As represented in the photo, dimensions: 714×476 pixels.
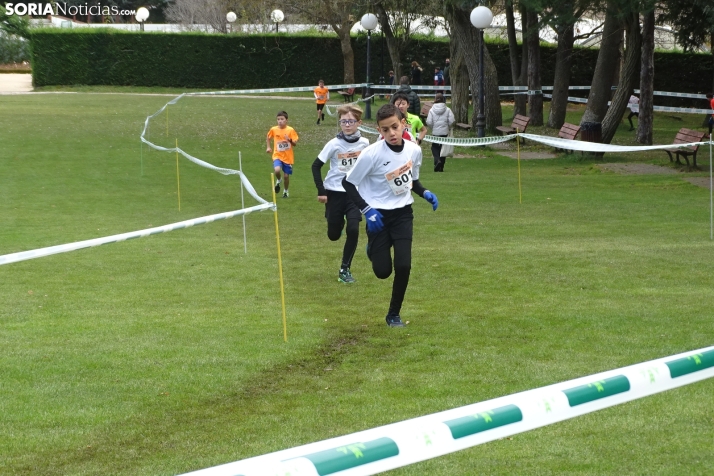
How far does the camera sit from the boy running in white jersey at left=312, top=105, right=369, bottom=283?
10.5 metres

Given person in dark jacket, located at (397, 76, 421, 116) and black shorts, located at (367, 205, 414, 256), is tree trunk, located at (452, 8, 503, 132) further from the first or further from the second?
black shorts, located at (367, 205, 414, 256)

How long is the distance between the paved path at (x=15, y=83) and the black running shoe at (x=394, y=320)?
50079 millimetres

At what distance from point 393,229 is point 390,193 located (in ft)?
1.05

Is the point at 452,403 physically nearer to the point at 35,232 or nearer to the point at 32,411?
the point at 32,411

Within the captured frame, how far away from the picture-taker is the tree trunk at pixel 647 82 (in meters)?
25.9

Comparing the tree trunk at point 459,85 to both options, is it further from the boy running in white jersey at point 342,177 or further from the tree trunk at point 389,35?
the boy running in white jersey at point 342,177

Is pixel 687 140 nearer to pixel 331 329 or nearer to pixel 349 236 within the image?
pixel 349 236

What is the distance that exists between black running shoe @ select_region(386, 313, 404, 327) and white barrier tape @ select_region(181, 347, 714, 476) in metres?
5.26

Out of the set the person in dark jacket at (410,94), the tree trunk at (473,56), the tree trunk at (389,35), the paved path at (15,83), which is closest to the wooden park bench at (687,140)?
the tree trunk at (473,56)

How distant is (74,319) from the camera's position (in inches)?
360

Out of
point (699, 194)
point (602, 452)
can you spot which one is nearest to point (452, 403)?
point (602, 452)

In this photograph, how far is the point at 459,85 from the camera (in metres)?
33.3

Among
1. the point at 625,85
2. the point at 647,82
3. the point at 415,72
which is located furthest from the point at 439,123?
the point at 415,72

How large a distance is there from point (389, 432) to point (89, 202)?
56.0 feet
